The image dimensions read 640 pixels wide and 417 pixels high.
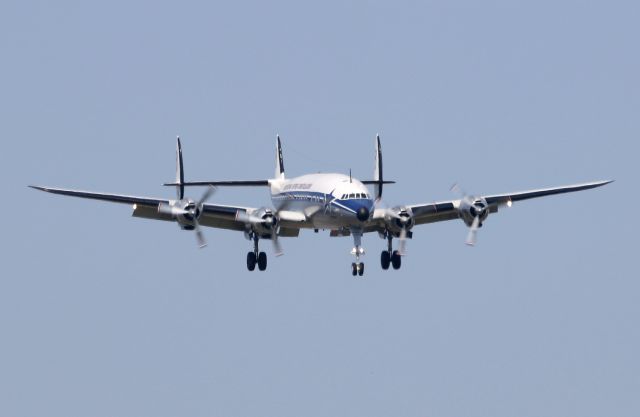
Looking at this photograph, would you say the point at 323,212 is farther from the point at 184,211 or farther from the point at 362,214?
the point at 184,211

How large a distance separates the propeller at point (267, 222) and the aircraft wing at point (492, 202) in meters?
7.69

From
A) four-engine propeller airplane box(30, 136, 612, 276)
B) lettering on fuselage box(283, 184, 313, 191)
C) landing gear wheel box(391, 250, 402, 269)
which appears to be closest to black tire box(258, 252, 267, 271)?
four-engine propeller airplane box(30, 136, 612, 276)

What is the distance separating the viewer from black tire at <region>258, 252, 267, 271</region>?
91812 mm

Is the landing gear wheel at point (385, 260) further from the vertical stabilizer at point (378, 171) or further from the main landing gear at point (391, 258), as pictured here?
the vertical stabilizer at point (378, 171)

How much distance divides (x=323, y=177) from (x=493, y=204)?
31.7ft

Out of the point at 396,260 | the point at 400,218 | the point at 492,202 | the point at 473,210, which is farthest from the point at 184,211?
the point at 492,202

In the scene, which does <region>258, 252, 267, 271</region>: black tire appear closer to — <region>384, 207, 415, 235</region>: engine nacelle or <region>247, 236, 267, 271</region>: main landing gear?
<region>247, 236, 267, 271</region>: main landing gear

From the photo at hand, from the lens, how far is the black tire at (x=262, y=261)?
91.8 meters

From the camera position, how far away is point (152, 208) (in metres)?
88.4

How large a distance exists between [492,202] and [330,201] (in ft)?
33.3

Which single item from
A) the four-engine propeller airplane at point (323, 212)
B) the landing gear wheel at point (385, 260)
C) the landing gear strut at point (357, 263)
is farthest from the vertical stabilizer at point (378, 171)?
the landing gear strut at point (357, 263)

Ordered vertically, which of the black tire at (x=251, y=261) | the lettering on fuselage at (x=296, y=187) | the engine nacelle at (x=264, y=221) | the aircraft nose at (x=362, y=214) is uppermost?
the lettering on fuselage at (x=296, y=187)

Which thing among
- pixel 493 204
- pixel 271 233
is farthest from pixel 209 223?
pixel 493 204

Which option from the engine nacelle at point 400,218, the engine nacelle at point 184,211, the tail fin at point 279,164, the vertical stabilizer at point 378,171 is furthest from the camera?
the tail fin at point 279,164
